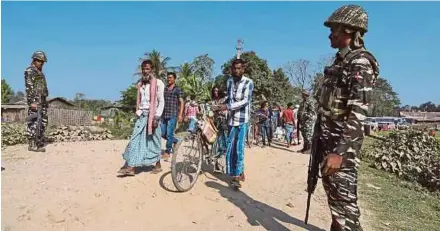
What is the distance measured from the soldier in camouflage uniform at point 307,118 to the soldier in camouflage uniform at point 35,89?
6.71m

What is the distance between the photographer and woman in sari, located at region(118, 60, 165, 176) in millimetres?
5750

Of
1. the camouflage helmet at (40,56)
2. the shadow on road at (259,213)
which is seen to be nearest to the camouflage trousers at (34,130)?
the camouflage helmet at (40,56)

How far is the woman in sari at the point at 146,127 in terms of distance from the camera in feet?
18.9

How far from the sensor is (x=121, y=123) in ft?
80.8

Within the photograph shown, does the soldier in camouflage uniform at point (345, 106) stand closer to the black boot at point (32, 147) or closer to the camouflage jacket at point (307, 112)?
the black boot at point (32, 147)

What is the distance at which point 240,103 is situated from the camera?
5.57 metres

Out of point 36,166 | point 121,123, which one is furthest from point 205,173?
point 121,123

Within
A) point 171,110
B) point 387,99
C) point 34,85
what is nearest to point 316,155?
point 171,110

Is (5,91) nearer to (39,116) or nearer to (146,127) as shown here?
(39,116)

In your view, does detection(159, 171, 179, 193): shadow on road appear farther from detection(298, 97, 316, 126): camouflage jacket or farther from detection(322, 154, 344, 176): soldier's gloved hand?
detection(298, 97, 316, 126): camouflage jacket

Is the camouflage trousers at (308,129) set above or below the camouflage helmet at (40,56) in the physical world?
below

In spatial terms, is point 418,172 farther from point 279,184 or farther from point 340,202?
point 340,202

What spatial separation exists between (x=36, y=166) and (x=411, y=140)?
9.83 metres

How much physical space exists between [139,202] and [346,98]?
2.81 m
